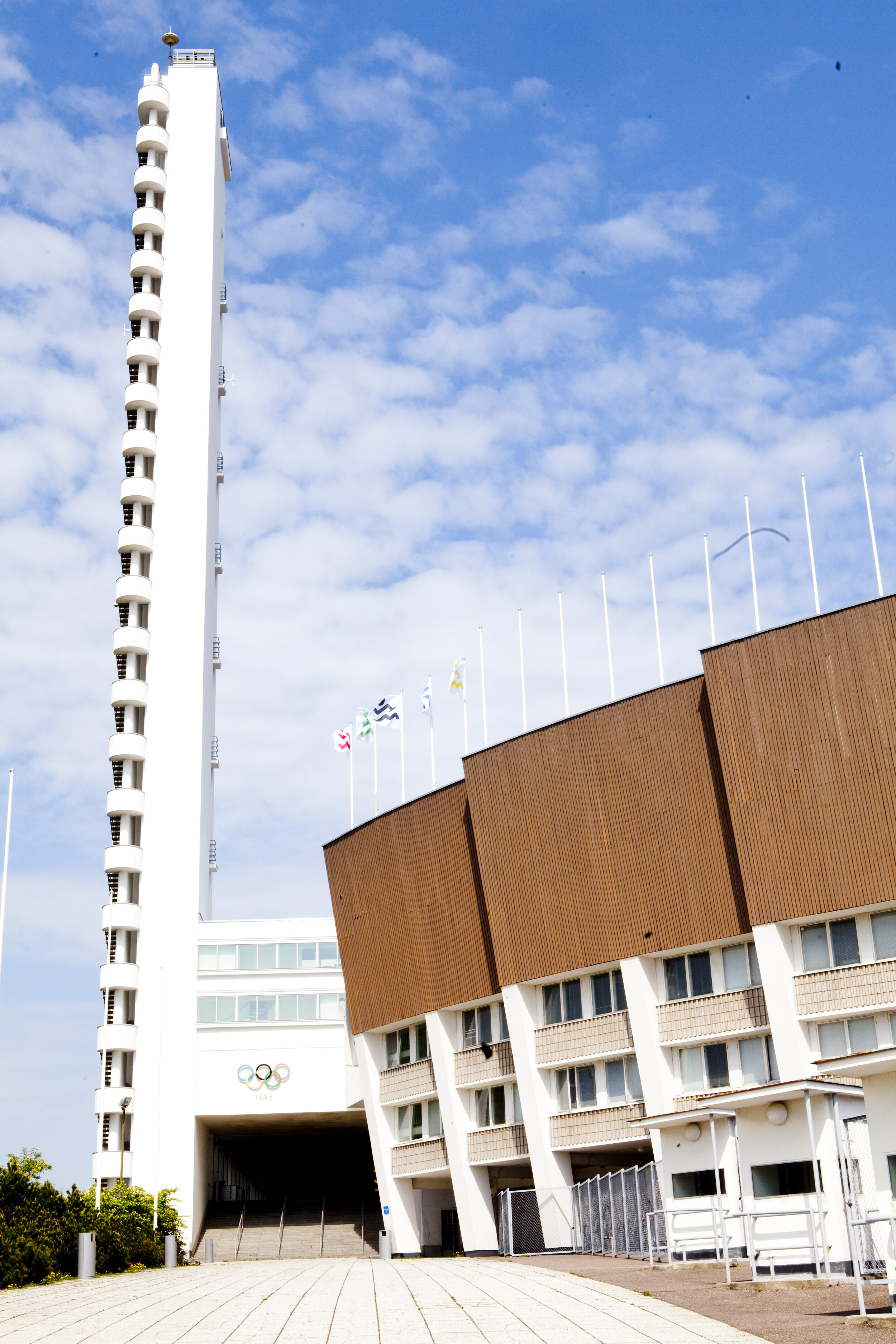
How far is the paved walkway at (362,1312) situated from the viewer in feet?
66.9

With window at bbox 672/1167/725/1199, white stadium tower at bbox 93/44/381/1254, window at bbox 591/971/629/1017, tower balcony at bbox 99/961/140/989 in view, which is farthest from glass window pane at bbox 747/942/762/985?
tower balcony at bbox 99/961/140/989

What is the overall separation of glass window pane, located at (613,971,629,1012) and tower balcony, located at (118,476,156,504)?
45.7m

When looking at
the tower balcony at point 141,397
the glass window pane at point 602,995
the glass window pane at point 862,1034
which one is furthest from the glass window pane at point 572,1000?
the tower balcony at point 141,397

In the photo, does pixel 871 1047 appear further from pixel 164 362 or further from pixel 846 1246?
pixel 164 362

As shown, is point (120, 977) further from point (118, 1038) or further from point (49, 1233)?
point (49, 1233)

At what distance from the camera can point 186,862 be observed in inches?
3041

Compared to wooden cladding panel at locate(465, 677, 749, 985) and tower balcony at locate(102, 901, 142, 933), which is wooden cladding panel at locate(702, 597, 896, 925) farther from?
tower balcony at locate(102, 901, 142, 933)

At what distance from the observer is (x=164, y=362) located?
86.2m

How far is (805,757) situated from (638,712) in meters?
6.81

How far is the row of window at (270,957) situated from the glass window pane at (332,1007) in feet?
4.67

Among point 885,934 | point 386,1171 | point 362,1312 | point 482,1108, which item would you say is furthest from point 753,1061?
point 362,1312

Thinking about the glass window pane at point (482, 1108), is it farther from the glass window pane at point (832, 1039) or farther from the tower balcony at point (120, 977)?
the tower balcony at point (120, 977)

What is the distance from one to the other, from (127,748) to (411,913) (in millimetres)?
27027

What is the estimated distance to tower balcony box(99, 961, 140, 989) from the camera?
243 feet
